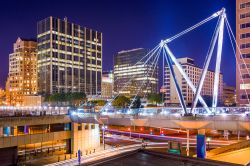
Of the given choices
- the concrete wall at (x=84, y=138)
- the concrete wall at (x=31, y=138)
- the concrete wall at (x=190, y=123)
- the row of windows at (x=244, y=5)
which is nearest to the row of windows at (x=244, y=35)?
the row of windows at (x=244, y=5)

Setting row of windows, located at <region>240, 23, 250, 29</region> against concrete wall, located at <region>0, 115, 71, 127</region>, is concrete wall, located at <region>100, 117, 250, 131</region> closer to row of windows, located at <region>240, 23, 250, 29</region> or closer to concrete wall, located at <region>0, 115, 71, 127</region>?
concrete wall, located at <region>0, 115, 71, 127</region>

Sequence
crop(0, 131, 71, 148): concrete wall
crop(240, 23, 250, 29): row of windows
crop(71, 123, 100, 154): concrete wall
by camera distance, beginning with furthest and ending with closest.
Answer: crop(240, 23, 250, 29): row of windows < crop(71, 123, 100, 154): concrete wall < crop(0, 131, 71, 148): concrete wall

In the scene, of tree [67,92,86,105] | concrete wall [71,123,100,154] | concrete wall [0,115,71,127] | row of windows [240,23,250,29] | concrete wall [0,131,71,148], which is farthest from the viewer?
tree [67,92,86,105]

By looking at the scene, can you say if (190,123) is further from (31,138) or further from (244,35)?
(244,35)

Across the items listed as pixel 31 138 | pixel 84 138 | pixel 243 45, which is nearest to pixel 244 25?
pixel 243 45

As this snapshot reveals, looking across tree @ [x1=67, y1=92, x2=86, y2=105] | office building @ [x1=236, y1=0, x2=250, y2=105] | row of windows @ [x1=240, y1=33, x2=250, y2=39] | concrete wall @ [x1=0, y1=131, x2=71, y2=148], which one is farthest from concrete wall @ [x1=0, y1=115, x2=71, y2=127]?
tree @ [x1=67, y1=92, x2=86, y2=105]

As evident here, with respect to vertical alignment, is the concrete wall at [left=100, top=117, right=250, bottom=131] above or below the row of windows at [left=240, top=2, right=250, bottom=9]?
below

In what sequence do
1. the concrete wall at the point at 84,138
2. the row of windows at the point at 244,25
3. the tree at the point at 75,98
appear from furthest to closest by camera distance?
the tree at the point at 75,98 < the row of windows at the point at 244,25 < the concrete wall at the point at 84,138

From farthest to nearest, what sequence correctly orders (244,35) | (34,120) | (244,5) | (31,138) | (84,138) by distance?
(244,5) → (244,35) → (84,138) → (34,120) → (31,138)

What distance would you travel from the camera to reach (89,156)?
5366 centimetres

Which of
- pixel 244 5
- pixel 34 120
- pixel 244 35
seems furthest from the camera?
pixel 244 5

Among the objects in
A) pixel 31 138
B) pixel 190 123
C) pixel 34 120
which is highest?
pixel 190 123

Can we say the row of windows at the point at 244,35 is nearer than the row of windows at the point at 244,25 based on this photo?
Yes

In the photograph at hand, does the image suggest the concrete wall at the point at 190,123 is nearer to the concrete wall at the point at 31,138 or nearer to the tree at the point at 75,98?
the concrete wall at the point at 31,138
